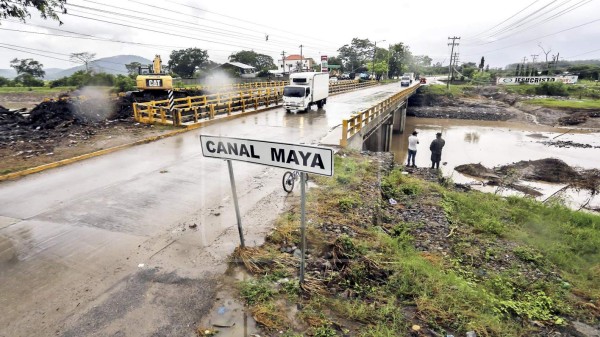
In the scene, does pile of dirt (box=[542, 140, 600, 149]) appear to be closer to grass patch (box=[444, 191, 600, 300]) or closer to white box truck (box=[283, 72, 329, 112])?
grass patch (box=[444, 191, 600, 300])

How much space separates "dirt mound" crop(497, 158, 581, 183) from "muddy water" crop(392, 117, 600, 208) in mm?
837

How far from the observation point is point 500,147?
26906 millimetres

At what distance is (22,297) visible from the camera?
14.7 ft

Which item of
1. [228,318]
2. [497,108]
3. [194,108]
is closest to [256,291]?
[228,318]

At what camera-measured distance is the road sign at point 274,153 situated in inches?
156

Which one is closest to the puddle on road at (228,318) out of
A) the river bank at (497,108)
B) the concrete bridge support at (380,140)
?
the concrete bridge support at (380,140)

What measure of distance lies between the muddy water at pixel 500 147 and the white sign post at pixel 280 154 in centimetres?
1425

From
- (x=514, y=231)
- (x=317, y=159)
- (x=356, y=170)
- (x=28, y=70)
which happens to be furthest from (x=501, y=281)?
(x=28, y=70)

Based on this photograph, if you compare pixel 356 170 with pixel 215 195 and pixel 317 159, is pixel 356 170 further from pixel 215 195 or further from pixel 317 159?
pixel 317 159

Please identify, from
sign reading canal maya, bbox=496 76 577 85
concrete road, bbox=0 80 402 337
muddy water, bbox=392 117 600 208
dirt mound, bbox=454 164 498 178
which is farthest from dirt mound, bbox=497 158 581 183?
sign reading canal maya, bbox=496 76 577 85

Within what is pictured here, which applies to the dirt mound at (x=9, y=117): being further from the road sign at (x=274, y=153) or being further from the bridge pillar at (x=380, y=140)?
the bridge pillar at (x=380, y=140)

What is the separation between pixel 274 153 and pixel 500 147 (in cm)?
2832

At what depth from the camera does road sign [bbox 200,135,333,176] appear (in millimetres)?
3967

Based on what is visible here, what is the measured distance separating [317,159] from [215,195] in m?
4.87
